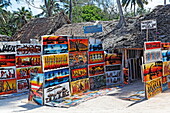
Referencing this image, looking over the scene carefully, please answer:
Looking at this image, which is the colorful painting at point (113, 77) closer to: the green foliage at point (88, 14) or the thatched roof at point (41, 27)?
the thatched roof at point (41, 27)

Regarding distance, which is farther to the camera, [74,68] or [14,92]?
[14,92]

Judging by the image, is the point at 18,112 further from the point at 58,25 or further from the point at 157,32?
the point at 58,25

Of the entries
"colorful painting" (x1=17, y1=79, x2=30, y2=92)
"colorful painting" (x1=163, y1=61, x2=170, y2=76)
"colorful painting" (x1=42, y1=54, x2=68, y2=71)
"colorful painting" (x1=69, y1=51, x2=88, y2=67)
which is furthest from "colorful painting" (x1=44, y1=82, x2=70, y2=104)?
"colorful painting" (x1=163, y1=61, x2=170, y2=76)

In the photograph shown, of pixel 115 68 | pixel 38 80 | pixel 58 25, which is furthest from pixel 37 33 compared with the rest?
pixel 38 80

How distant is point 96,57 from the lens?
15883 mm

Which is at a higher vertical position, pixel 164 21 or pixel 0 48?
pixel 164 21

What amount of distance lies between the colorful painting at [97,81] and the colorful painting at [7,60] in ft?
15.7

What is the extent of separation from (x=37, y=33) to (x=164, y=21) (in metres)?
13.4

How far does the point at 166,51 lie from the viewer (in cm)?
1391

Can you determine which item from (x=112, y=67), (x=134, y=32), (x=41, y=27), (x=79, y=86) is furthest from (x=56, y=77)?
(x=41, y=27)

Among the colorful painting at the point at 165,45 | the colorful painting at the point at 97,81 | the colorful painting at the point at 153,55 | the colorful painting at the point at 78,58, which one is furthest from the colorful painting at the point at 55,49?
the colorful painting at the point at 165,45

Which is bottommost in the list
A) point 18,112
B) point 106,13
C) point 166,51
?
point 18,112

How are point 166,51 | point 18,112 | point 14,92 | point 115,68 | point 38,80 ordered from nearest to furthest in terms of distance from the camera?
point 18,112
point 38,80
point 166,51
point 14,92
point 115,68

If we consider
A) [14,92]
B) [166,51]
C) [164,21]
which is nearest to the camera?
[166,51]
